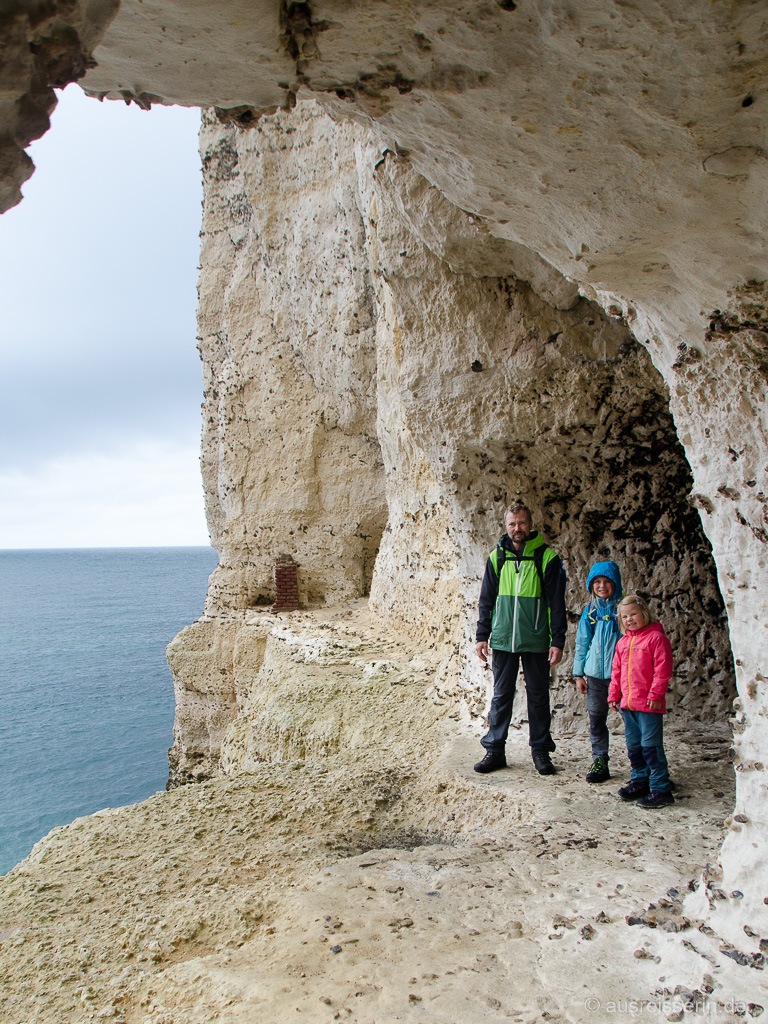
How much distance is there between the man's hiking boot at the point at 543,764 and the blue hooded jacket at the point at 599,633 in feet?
1.76

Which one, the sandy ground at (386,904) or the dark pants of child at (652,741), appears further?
the dark pants of child at (652,741)

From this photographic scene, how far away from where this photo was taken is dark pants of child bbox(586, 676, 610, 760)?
144 inches

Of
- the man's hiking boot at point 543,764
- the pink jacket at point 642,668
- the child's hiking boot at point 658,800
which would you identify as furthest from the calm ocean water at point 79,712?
the pink jacket at point 642,668

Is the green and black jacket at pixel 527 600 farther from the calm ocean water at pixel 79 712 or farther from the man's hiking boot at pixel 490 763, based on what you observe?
the calm ocean water at pixel 79 712

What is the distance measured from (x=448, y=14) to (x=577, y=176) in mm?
596

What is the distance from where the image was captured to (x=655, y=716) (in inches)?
127

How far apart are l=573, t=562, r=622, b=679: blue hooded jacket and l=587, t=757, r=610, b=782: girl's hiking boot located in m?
0.46

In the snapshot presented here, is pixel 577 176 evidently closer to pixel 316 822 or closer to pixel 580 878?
pixel 580 878

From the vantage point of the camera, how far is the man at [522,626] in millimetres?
3840

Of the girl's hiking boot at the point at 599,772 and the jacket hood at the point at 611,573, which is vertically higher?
the jacket hood at the point at 611,573

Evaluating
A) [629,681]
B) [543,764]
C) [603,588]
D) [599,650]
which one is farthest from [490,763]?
[603,588]

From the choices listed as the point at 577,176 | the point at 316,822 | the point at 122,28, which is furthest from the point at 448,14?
the point at 316,822

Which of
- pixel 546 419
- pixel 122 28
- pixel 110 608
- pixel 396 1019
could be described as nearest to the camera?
pixel 122 28

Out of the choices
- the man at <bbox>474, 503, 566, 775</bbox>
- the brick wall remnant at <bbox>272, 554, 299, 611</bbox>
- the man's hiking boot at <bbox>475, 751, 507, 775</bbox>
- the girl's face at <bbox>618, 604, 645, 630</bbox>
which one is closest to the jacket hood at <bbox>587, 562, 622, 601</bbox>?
the man at <bbox>474, 503, 566, 775</bbox>
